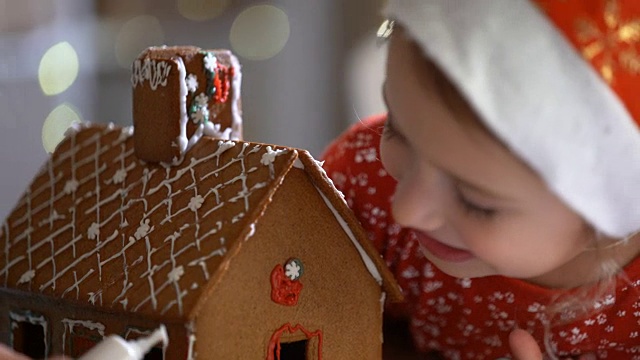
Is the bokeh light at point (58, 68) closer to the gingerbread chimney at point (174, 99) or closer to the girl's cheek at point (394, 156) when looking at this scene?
the gingerbread chimney at point (174, 99)

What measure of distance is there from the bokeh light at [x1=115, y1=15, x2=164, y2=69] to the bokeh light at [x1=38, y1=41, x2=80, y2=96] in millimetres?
117

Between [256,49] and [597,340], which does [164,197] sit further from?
[256,49]

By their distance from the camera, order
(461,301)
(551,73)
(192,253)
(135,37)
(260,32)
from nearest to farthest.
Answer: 1. (551,73)
2. (192,253)
3. (461,301)
4. (135,37)
5. (260,32)

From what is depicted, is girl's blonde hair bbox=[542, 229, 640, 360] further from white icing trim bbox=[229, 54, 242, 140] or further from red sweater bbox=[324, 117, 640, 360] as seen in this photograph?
white icing trim bbox=[229, 54, 242, 140]

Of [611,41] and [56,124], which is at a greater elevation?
[56,124]

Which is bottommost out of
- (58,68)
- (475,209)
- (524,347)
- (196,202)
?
(524,347)

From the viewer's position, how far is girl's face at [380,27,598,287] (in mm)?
565

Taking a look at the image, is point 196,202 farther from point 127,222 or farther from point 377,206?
point 377,206

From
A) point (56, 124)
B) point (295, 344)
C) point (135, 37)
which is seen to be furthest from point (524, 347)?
point (135, 37)

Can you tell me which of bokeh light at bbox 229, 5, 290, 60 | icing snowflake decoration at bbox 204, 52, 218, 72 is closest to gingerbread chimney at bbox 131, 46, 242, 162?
icing snowflake decoration at bbox 204, 52, 218, 72

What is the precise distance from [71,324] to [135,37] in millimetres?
1280

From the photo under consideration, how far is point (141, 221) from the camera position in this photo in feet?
2.27

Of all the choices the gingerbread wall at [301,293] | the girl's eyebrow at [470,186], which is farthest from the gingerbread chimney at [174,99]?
the girl's eyebrow at [470,186]

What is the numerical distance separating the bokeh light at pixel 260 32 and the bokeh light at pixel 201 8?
0.15 feet
